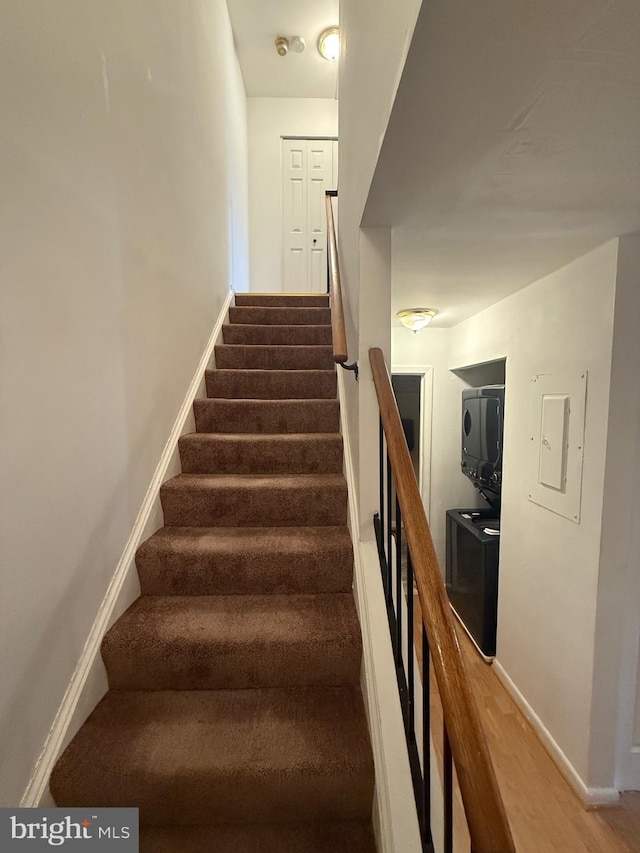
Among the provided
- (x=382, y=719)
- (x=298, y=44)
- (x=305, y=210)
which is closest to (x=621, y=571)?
(x=382, y=719)

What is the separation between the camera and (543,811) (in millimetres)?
1624

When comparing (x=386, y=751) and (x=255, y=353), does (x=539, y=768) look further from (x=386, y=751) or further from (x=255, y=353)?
(x=255, y=353)

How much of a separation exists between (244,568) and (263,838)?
781 millimetres

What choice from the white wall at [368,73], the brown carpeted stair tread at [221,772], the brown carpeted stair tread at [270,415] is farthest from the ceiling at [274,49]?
the brown carpeted stair tread at [221,772]

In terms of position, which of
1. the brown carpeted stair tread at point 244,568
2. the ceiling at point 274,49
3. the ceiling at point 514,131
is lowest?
the brown carpeted stair tread at point 244,568

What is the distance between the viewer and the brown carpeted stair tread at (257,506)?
5.92 feet

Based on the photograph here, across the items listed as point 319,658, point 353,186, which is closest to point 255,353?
point 353,186

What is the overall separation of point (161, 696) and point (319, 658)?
566 mm

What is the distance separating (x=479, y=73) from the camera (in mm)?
724

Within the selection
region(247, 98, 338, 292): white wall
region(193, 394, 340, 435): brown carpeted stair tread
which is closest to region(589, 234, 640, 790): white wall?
region(193, 394, 340, 435): brown carpeted stair tread

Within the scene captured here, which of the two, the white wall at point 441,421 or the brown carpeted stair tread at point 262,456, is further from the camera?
the white wall at point 441,421

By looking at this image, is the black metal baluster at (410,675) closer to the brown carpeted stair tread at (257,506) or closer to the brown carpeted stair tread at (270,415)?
the brown carpeted stair tread at (257,506)
